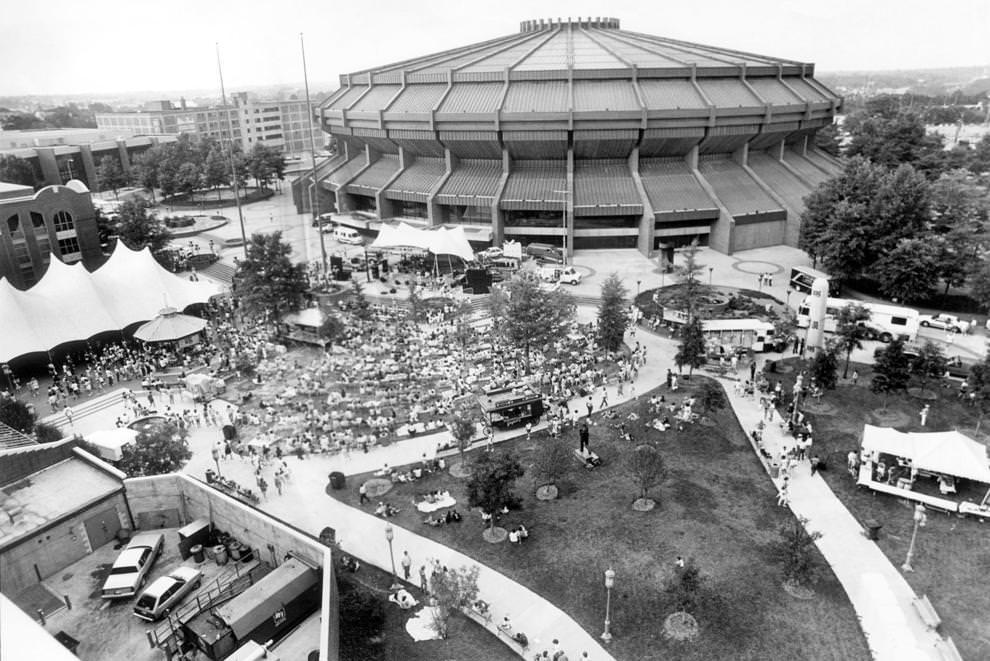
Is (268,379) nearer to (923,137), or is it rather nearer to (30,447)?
(30,447)

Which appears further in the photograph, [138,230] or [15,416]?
[138,230]

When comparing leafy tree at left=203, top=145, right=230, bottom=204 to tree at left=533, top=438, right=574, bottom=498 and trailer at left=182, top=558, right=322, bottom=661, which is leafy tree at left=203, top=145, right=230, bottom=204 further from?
trailer at left=182, top=558, right=322, bottom=661

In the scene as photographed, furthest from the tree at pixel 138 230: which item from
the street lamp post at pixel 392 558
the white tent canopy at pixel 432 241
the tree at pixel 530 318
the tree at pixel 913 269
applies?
the tree at pixel 913 269

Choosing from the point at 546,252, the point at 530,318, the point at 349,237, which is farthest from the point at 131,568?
the point at 349,237

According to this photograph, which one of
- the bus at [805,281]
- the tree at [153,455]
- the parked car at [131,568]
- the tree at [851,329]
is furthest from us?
the bus at [805,281]

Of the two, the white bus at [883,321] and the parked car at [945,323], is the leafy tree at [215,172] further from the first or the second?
the parked car at [945,323]

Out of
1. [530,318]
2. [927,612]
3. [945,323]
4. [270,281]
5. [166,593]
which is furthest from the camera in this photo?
[270,281]

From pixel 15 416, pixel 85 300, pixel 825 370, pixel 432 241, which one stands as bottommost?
pixel 825 370

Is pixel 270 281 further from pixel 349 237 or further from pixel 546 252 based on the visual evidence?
pixel 546 252

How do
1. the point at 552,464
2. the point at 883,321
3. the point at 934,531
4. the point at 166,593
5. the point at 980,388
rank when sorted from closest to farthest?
the point at 166,593, the point at 934,531, the point at 552,464, the point at 980,388, the point at 883,321
